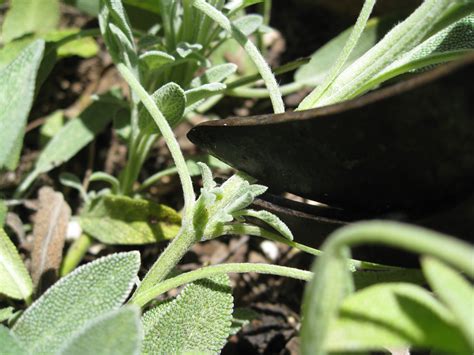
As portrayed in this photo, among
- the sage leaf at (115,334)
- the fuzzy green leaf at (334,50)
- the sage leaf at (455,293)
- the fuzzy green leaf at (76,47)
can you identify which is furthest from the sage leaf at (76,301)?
the fuzzy green leaf at (334,50)

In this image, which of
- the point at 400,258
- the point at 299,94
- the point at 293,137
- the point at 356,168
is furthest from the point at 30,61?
the point at 299,94

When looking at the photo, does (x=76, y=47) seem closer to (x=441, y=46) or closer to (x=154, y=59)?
(x=154, y=59)

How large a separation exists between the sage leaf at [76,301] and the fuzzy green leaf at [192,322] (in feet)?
0.42

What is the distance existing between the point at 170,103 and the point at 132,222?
1.21 feet

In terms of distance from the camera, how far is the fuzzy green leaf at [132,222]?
1428mm

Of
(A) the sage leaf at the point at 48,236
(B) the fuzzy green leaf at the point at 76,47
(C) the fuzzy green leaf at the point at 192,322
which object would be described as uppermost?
(B) the fuzzy green leaf at the point at 76,47

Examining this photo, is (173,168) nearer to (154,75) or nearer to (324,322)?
(154,75)

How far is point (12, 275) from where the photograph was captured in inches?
50.4

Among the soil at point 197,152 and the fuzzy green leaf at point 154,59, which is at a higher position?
the fuzzy green leaf at point 154,59

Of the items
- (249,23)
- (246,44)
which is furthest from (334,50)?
(246,44)

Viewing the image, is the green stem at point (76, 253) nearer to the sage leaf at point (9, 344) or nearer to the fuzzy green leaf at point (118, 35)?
the fuzzy green leaf at point (118, 35)

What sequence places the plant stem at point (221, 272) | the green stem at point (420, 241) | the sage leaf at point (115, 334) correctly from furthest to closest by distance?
the plant stem at point (221, 272) < the sage leaf at point (115, 334) < the green stem at point (420, 241)

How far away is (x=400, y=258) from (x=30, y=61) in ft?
2.08

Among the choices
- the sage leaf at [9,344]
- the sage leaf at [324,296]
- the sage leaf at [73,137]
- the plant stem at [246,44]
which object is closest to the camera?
the sage leaf at [324,296]
